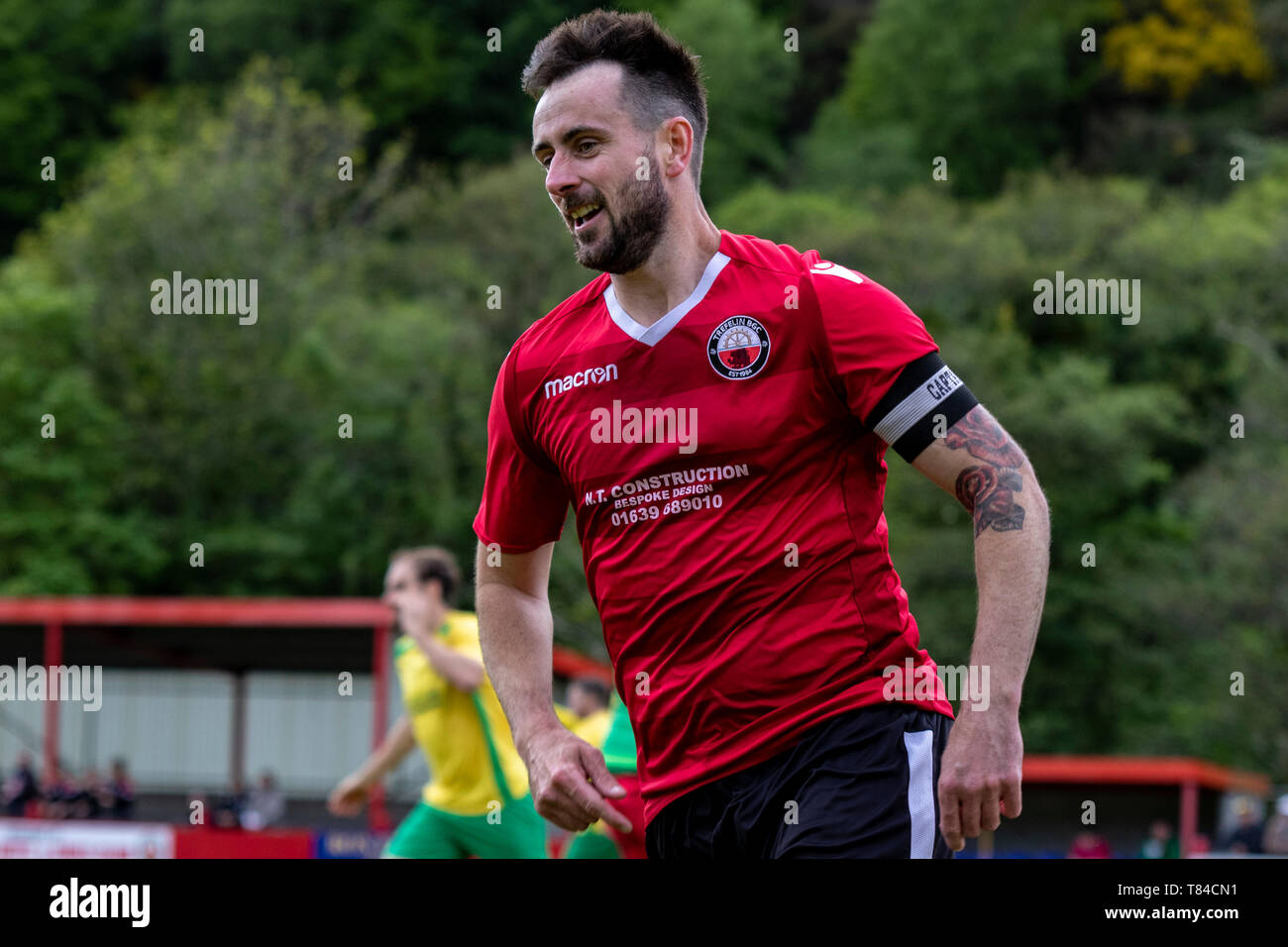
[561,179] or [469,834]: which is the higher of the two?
[561,179]

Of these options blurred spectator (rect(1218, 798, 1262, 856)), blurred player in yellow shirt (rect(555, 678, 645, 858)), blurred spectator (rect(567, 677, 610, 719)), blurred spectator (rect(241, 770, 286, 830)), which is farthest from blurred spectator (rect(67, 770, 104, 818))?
blurred spectator (rect(1218, 798, 1262, 856))

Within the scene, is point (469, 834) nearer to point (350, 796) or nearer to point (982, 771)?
point (350, 796)

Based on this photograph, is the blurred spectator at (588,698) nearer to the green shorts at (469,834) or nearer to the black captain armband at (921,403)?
the green shorts at (469,834)

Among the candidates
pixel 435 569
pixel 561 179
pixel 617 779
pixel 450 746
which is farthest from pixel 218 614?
pixel 561 179

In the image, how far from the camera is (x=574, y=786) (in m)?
3.59

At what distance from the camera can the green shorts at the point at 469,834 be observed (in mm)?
7766

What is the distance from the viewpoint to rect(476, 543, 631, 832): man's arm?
3602 mm

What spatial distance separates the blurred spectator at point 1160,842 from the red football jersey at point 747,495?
18.7 meters

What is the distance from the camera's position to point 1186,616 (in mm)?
33656

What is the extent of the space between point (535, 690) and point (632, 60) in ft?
4.69

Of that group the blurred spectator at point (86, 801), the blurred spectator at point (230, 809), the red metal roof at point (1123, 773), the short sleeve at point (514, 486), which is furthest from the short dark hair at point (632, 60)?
the red metal roof at point (1123, 773)
